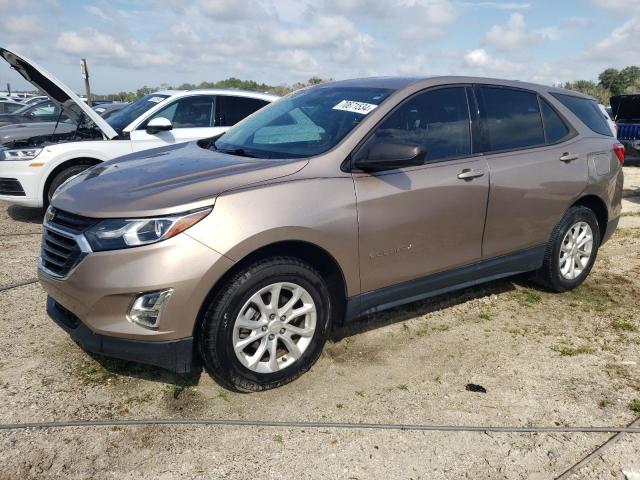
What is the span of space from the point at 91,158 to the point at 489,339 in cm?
531

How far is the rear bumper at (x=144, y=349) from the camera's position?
269 cm

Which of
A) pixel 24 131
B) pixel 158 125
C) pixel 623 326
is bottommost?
pixel 623 326

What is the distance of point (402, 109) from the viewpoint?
3.43 metres

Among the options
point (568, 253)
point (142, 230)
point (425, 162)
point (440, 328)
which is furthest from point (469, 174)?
point (142, 230)

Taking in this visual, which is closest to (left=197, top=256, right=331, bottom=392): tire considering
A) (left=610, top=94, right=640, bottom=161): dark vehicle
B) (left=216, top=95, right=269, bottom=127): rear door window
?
(left=216, top=95, right=269, bottom=127): rear door window

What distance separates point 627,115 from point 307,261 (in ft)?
42.9

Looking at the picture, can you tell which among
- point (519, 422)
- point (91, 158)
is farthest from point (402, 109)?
point (91, 158)

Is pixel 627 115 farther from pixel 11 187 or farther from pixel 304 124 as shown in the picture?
pixel 11 187

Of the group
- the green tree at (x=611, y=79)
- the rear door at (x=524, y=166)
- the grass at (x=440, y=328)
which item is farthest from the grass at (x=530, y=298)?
the green tree at (x=611, y=79)

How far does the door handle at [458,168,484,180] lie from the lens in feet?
11.8

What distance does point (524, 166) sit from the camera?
13.0 ft

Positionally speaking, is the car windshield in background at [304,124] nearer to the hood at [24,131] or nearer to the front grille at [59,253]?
the front grille at [59,253]

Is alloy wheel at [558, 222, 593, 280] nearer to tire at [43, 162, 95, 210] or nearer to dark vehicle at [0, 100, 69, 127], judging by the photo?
tire at [43, 162, 95, 210]

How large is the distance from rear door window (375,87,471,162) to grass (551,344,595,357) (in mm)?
1474
